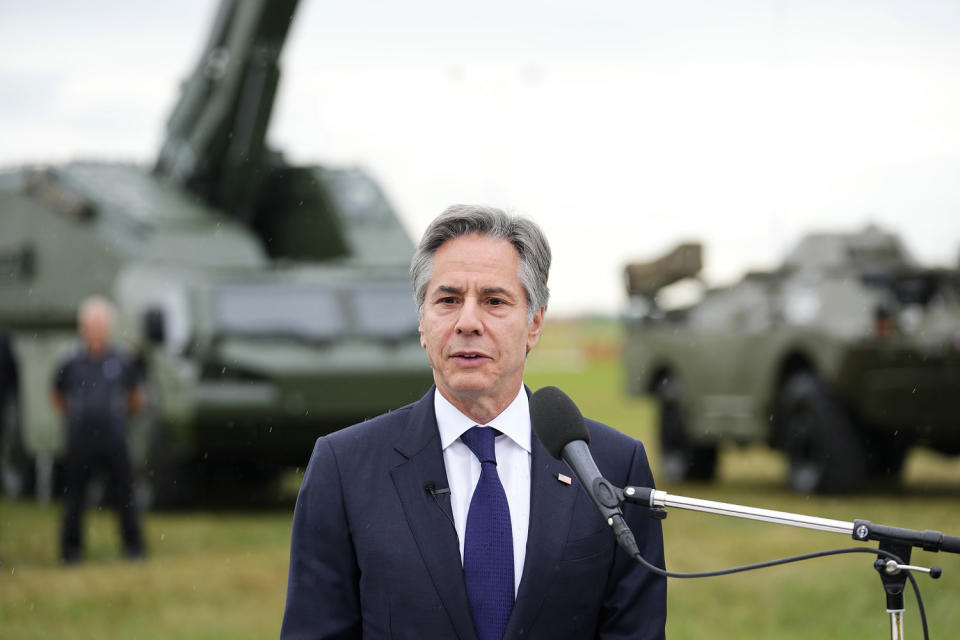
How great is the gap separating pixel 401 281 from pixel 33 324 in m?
3.81

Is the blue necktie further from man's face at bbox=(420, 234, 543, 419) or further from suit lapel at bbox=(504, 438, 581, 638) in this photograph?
man's face at bbox=(420, 234, 543, 419)

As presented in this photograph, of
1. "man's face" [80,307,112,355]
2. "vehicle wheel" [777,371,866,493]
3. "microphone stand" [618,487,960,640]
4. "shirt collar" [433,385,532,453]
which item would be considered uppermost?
"man's face" [80,307,112,355]

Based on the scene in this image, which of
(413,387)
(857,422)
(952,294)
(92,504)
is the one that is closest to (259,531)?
(413,387)

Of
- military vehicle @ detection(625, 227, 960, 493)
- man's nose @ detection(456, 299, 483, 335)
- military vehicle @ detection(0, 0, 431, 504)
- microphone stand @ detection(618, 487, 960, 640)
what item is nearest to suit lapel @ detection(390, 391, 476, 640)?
man's nose @ detection(456, 299, 483, 335)

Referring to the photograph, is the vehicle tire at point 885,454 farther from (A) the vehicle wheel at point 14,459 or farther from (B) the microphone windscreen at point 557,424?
(B) the microphone windscreen at point 557,424

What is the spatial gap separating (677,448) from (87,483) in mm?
7022

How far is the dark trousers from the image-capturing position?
32.9 feet

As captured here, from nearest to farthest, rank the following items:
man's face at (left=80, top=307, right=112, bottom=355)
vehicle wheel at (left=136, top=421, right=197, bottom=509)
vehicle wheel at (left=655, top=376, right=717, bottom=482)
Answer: man's face at (left=80, top=307, right=112, bottom=355)
vehicle wheel at (left=136, top=421, right=197, bottom=509)
vehicle wheel at (left=655, top=376, right=717, bottom=482)

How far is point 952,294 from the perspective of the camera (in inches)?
504

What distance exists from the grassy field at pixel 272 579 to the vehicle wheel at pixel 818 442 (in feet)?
0.49

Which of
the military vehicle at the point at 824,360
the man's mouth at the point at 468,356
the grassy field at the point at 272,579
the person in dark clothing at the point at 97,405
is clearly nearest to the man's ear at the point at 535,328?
the man's mouth at the point at 468,356

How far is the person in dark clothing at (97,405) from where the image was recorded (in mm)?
10273

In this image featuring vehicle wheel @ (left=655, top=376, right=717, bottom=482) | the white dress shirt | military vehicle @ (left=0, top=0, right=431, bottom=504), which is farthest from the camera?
vehicle wheel @ (left=655, top=376, right=717, bottom=482)

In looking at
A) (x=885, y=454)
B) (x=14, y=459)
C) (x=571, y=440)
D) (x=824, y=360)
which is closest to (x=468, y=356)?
(x=571, y=440)
